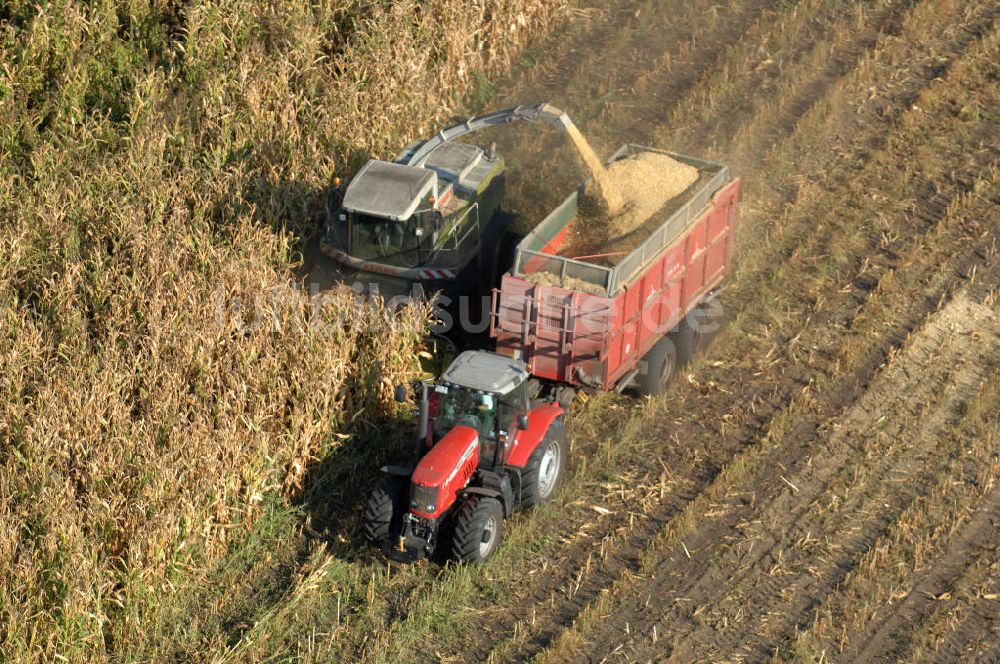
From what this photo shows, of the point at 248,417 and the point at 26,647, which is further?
the point at 248,417

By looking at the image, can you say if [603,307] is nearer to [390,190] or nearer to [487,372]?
[487,372]

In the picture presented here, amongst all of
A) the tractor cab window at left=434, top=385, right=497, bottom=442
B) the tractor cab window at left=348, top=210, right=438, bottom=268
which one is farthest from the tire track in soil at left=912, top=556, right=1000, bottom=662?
the tractor cab window at left=348, top=210, right=438, bottom=268

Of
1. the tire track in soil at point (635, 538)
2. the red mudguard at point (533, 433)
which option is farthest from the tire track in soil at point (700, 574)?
the red mudguard at point (533, 433)

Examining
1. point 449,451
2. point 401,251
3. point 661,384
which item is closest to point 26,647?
point 449,451

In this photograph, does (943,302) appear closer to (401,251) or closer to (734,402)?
(734,402)

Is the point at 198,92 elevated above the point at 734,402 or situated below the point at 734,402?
above

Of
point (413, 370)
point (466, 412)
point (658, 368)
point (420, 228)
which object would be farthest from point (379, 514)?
point (658, 368)
